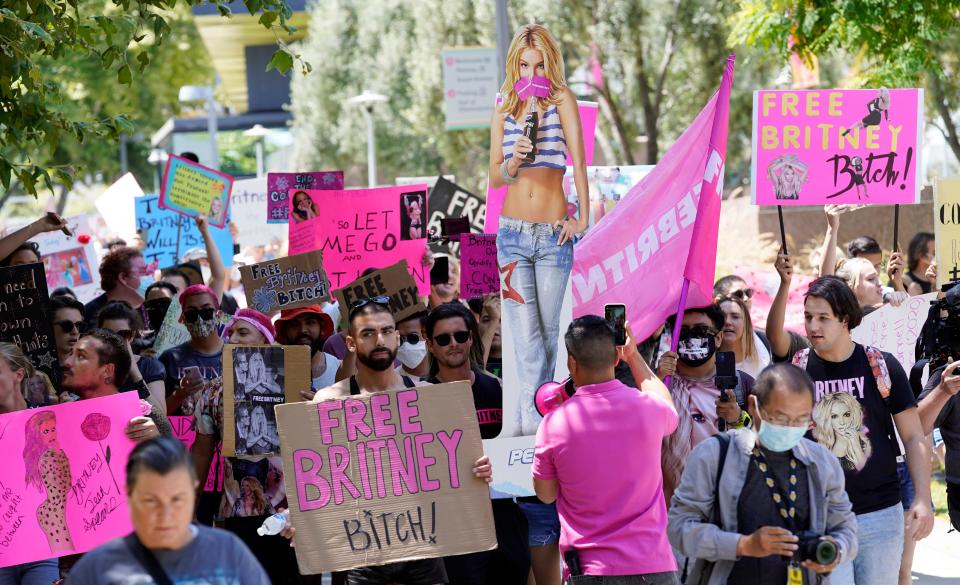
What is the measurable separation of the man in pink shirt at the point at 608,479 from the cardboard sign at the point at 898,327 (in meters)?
3.53

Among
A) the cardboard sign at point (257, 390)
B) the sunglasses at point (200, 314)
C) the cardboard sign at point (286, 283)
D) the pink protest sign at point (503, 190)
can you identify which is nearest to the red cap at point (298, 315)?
the sunglasses at point (200, 314)

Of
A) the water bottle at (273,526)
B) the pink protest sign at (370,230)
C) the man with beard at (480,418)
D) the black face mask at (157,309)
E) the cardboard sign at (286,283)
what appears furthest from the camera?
the pink protest sign at (370,230)

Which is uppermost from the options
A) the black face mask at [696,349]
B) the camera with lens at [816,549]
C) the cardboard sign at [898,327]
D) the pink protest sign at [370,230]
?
the pink protest sign at [370,230]

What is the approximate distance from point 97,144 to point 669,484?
4216cm

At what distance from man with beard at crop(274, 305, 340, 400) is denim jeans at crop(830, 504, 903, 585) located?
2.82 metres

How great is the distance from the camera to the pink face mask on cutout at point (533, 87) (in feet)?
22.4

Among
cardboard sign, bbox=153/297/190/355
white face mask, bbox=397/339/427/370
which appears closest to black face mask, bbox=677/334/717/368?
white face mask, bbox=397/339/427/370

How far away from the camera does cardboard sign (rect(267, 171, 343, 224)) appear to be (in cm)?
1096

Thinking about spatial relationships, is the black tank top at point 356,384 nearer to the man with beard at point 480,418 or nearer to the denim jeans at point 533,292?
the man with beard at point 480,418

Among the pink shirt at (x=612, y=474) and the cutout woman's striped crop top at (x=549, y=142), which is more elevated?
the cutout woman's striped crop top at (x=549, y=142)

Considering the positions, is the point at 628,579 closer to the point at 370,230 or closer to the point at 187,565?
the point at 187,565

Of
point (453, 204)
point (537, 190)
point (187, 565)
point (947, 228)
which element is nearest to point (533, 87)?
point (537, 190)

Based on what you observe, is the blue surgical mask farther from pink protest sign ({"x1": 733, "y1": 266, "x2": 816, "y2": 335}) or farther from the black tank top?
pink protest sign ({"x1": 733, "y1": 266, "x2": 816, "y2": 335})

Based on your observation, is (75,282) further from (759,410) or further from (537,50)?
(759,410)
